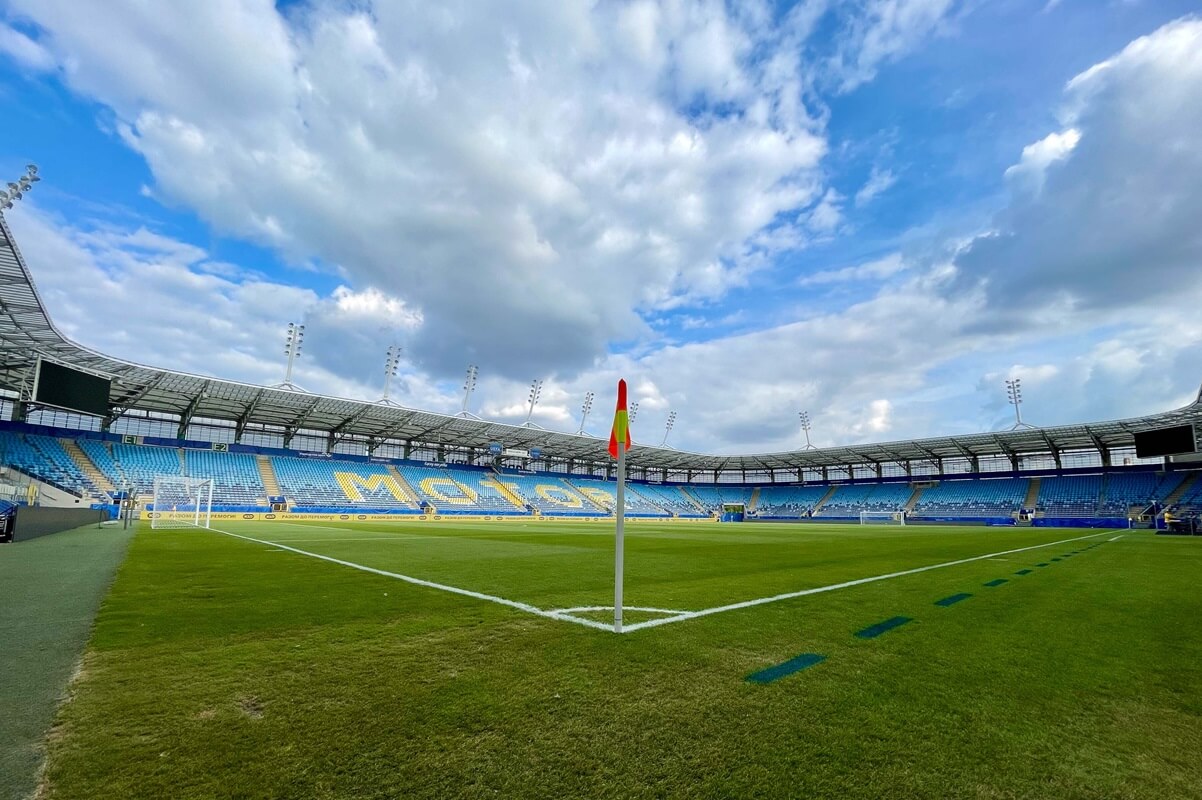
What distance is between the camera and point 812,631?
510cm

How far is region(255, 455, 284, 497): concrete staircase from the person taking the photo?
47938 mm

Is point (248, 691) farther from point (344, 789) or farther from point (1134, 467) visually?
point (1134, 467)

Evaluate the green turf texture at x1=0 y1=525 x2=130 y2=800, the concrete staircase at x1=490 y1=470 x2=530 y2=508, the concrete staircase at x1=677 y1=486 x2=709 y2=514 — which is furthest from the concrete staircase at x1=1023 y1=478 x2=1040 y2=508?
the green turf texture at x1=0 y1=525 x2=130 y2=800

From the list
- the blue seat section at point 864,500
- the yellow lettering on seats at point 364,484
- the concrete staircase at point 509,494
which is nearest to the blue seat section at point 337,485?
the yellow lettering on seats at point 364,484

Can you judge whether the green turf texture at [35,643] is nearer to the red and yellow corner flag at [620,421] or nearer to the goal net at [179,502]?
the red and yellow corner flag at [620,421]

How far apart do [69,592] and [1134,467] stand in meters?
82.5

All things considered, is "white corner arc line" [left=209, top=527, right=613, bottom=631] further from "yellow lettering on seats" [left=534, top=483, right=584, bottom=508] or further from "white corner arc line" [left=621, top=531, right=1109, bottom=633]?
"yellow lettering on seats" [left=534, top=483, right=584, bottom=508]

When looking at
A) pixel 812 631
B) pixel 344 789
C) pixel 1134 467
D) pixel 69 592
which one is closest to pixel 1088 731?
pixel 812 631

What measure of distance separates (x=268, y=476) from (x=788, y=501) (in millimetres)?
69004

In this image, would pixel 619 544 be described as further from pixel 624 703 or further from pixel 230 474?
pixel 230 474

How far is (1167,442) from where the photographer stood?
3647 cm

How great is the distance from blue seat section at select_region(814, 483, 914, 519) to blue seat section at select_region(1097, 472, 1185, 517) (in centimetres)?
2000

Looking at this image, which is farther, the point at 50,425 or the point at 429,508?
the point at 429,508

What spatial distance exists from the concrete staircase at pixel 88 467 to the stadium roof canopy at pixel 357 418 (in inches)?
166
